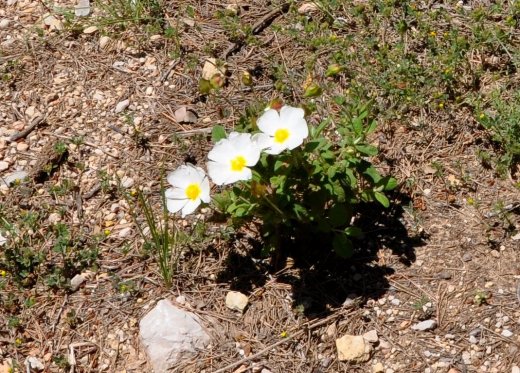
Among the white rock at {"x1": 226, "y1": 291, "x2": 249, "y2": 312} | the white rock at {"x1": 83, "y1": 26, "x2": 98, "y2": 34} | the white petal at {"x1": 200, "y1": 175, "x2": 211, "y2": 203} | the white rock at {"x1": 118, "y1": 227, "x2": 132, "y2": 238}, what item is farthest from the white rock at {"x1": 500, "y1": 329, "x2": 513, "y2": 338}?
the white rock at {"x1": 83, "y1": 26, "x2": 98, "y2": 34}

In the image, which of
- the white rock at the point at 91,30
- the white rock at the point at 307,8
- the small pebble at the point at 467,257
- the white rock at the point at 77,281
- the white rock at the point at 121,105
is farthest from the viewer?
the white rock at the point at 91,30

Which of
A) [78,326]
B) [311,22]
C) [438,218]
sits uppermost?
[311,22]

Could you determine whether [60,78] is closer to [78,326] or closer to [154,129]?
[154,129]

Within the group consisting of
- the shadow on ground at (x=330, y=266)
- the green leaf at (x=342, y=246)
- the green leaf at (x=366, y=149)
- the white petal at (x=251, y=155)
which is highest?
the white petal at (x=251, y=155)

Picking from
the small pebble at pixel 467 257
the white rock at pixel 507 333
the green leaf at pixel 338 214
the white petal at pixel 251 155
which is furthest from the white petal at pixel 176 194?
the white rock at pixel 507 333

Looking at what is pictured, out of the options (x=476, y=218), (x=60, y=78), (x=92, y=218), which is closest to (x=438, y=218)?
(x=476, y=218)

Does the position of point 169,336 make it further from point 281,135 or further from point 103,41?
point 103,41

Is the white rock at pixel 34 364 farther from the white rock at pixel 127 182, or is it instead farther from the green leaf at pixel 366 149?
the green leaf at pixel 366 149
